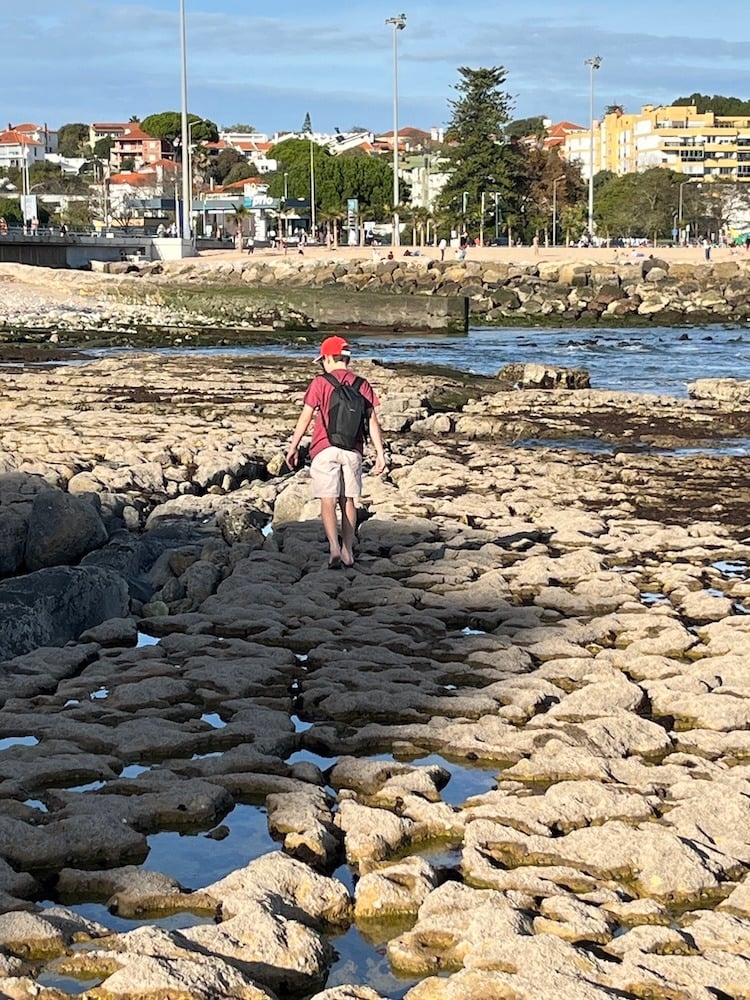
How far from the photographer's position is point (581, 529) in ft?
36.2

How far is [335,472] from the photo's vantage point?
31.3 feet

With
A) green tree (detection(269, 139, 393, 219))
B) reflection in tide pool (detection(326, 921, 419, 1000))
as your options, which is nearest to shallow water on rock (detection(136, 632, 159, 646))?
reflection in tide pool (detection(326, 921, 419, 1000))

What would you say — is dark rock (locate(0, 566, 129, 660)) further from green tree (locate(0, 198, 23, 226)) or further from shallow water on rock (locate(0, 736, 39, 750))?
green tree (locate(0, 198, 23, 226))

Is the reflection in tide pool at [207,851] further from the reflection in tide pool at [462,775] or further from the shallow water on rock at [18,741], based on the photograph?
the shallow water on rock at [18,741]

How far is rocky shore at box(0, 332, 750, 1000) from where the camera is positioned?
441 centimetres

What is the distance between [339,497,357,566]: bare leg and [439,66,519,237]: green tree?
8288 cm

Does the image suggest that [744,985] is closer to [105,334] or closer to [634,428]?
[634,428]

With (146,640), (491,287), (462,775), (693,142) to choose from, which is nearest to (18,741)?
(146,640)

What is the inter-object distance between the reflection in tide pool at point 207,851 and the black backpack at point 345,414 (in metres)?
4.18

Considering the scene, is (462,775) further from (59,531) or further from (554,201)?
(554,201)

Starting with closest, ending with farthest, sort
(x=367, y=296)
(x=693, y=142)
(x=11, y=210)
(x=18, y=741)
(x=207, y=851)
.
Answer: (x=207, y=851), (x=18, y=741), (x=367, y=296), (x=11, y=210), (x=693, y=142)

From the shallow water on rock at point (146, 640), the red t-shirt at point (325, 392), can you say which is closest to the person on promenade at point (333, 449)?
the red t-shirt at point (325, 392)

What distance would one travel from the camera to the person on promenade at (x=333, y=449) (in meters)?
9.50

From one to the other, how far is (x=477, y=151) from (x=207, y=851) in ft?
292
